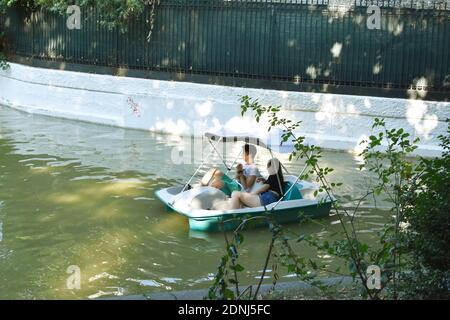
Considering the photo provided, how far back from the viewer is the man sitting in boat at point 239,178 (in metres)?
11.2

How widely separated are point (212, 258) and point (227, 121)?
7.71 m

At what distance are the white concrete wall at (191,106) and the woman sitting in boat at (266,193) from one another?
5.26m

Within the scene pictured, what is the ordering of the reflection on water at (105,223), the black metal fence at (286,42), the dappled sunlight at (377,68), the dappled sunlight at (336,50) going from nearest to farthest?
the reflection on water at (105,223) → the black metal fence at (286,42) → the dappled sunlight at (377,68) → the dappled sunlight at (336,50)

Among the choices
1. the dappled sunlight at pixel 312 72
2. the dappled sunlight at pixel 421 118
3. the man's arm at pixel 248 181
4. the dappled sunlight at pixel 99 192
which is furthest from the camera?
Result: the dappled sunlight at pixel 312 72

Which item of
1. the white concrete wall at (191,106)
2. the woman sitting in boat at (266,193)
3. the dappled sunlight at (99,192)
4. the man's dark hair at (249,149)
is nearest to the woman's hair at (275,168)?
the woman sitting in boat at (266,193)

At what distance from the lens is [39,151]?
50.1 ft

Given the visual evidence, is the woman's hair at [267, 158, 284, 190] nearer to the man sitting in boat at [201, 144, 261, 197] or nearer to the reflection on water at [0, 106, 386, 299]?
the man sitting in boat at [201, 144, 261, 197]

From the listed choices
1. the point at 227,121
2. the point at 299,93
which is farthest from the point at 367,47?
the point at 227,121

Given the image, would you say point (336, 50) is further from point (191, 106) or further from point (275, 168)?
point (275, 168)

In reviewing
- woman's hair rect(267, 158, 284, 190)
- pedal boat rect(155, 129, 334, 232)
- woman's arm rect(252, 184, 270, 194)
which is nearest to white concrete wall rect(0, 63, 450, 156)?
pedal boat rect(155, 129, 334, 232)

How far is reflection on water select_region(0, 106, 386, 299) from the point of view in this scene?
8820 millimetres

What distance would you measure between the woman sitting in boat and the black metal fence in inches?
233

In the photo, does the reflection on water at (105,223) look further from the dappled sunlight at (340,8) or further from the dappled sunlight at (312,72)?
the dappled sunlight at (340,8)
